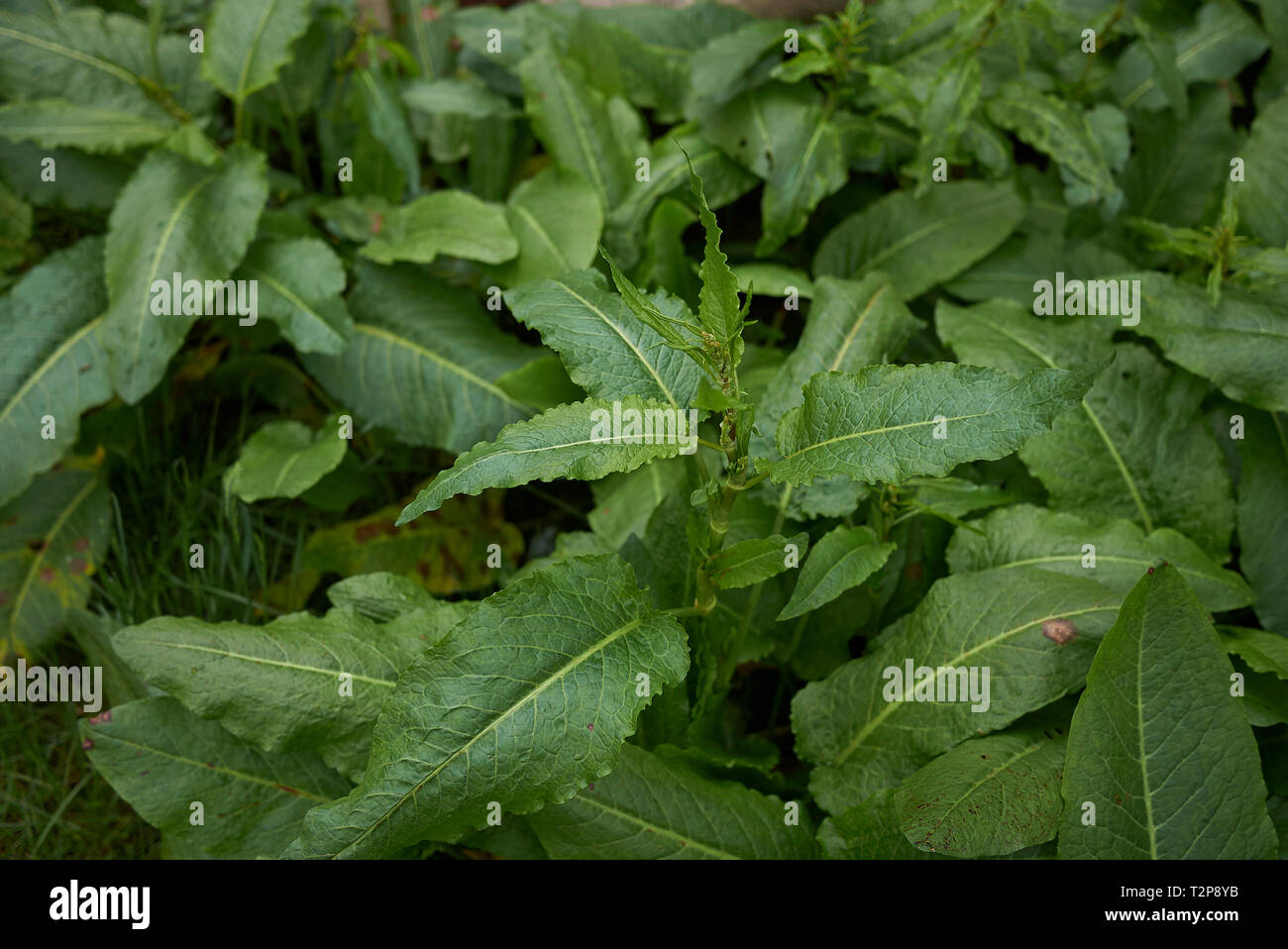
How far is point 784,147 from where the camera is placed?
8.80 ft

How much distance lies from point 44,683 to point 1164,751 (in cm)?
268

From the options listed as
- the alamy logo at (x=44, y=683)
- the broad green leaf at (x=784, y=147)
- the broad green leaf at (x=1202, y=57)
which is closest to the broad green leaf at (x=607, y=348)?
the broad green leaf at (x=784, y=147)

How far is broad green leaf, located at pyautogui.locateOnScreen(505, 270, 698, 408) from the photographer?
1.71m

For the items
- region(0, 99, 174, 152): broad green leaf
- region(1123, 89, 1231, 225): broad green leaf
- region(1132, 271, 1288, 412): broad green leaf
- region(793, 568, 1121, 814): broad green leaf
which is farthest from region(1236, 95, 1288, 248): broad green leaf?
region(0, 99, 174, 152): broad green leaf

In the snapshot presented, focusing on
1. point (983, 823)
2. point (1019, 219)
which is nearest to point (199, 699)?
point (983, 823)

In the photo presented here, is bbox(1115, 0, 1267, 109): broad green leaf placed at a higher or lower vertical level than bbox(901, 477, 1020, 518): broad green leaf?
higher

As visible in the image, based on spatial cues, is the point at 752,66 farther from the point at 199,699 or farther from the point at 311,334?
the point at 199,699

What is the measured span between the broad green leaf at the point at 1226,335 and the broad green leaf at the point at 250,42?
7.98 feet

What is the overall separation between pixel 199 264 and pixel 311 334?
0.34 metres

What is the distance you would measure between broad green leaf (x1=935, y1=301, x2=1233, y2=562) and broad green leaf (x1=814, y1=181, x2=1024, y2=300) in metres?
0.45

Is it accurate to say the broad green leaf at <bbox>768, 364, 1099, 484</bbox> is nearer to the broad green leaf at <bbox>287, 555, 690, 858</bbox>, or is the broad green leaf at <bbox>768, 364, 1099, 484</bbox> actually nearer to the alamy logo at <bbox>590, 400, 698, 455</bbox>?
the alamy logo at <bbox>590, 400, 698, 455</bbox>

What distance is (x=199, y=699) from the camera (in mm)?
1806

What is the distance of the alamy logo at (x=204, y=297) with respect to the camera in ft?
7.75
